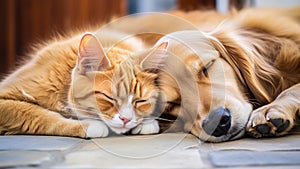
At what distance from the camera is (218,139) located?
1466mm

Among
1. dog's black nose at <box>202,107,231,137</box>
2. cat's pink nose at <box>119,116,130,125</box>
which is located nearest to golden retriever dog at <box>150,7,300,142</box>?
dog's black nose at <box>202,107,231,137</box>

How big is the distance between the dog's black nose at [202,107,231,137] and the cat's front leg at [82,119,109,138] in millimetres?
325

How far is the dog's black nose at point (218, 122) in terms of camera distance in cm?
144

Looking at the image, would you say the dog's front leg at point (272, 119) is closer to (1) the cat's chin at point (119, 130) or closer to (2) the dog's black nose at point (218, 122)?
(2) the dog's black nose at point (218, 122)

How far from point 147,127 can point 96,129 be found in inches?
6.4

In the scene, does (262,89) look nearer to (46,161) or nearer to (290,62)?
(290,62)

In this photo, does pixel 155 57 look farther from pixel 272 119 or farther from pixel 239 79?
pixel 272 119

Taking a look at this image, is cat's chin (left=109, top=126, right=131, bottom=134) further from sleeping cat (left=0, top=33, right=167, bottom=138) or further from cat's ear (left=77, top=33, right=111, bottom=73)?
cat's ear (left=77, top=33, right=111, bottom=73)

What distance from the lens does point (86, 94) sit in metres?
1.56

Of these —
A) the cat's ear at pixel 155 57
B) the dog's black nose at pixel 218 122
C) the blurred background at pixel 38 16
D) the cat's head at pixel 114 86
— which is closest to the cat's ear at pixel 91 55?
the cat's head at pixel 114 86

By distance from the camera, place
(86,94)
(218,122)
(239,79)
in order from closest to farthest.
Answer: (218,122)
(86,94)
(239,79)

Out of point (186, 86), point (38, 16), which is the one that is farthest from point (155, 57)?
point (38, 16)

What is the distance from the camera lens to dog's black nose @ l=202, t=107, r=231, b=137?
56.6 inches

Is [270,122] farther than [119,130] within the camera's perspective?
No
